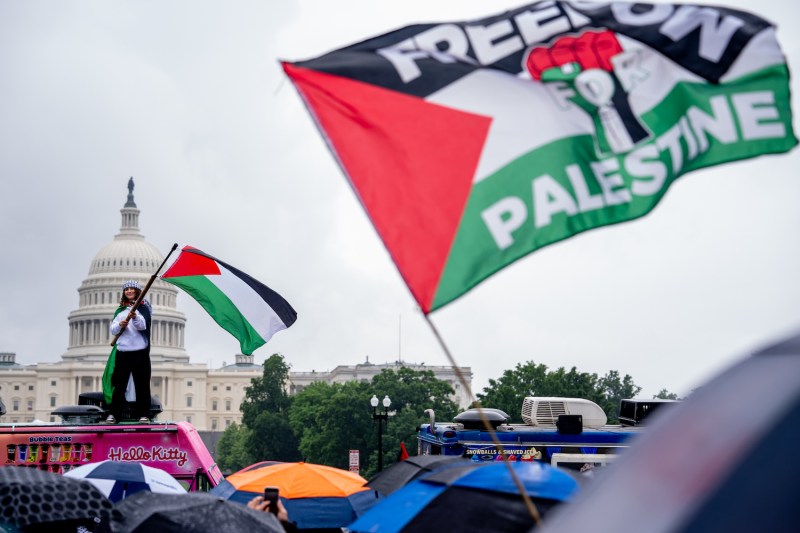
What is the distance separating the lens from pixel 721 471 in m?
1.99

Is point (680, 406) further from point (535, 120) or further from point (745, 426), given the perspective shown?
point (535, 120)

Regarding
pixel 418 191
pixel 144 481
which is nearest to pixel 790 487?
pixel 418 191

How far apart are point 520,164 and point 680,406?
3.84m

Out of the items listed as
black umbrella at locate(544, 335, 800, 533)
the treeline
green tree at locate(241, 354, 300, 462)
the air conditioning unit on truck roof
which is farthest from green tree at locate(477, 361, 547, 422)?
black umbrella at locate(544, 335, 800, 533)

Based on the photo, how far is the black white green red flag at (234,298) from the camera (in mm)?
15304

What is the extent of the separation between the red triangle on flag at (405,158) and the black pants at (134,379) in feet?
34.3

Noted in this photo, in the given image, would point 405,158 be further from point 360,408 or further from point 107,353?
point 107,353

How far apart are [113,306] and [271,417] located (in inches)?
2347

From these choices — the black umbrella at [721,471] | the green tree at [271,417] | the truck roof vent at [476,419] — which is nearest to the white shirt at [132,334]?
the truck roof vent at [476,419]

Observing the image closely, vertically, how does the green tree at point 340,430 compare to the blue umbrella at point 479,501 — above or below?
below

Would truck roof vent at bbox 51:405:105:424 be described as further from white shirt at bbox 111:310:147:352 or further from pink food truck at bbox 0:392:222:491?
pink food truck at bbox 0:392:222:491

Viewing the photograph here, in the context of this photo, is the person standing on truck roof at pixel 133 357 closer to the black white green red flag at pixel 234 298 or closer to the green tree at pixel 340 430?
the black white green red flag at pixel 234 298

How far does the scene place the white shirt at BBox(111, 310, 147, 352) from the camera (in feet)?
53.2

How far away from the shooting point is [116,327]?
1597 centimetres
